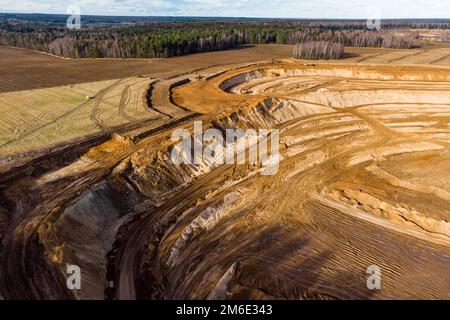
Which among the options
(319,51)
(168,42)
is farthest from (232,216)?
(168,42)

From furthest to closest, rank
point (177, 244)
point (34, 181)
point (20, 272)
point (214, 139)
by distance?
point (214, 139) → point (34, 181) → point (177, 244) → point (20, 272)

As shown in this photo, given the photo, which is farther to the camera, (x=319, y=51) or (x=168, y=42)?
(x=168, y=42)

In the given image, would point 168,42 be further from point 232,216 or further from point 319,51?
point 232,216

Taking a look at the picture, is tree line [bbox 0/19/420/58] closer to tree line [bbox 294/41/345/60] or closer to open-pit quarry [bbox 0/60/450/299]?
tree line [bbox 294/41/345/60]

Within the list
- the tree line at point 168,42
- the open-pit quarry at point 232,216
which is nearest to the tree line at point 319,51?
the tree line at point 168,42

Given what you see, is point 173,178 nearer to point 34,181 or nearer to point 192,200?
point 192,200

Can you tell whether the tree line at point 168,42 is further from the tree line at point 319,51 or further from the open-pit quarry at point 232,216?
the open-pit quarry at point 232,216

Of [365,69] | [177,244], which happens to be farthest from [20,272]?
[365,69]

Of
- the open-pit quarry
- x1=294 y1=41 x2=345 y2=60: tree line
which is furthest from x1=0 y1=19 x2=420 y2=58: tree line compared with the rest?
the open-pit quarry
